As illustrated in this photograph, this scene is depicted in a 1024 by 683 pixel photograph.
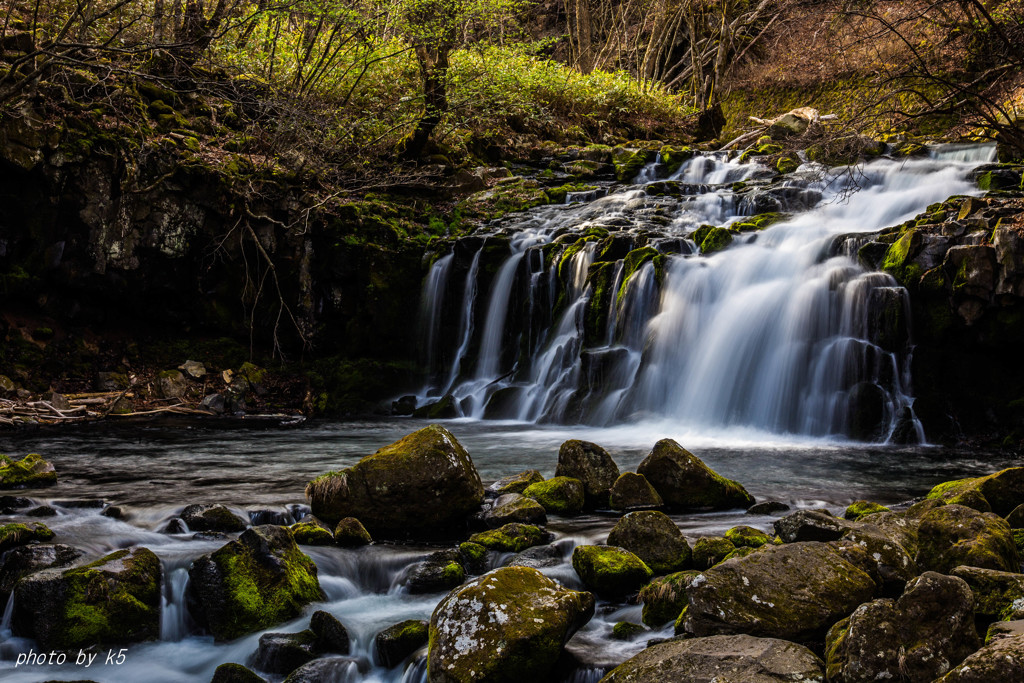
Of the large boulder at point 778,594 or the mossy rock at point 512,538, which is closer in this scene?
the large boulder at point 778,594

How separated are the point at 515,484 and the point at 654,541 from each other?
1.93m

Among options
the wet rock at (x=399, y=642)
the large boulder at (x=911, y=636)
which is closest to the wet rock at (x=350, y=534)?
the wet rock at (x=399, y=642)

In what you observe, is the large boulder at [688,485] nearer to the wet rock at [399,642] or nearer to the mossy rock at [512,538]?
the mossy rock at [512,538]

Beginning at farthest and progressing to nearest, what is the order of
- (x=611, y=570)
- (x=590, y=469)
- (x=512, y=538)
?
(x=590, y=469) < (x=512, y=538) < (x=611, y=570)

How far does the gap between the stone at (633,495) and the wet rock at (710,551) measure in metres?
1.32

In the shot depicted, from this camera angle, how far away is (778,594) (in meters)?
3.52

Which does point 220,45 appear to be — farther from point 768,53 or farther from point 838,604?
point 768,53

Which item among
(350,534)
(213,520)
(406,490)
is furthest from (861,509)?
(213,520)

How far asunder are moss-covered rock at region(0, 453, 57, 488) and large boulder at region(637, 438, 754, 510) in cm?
569

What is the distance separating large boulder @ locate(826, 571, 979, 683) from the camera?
110 inches

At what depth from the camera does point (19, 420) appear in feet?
34.9

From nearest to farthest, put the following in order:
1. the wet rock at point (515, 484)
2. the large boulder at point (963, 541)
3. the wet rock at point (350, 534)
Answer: the large boulder at point (963, 541)
the wet rock at point (350, 534)
the wet rock at point (515, 484)

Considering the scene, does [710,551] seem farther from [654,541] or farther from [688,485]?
[688,485]

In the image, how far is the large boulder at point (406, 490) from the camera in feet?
17.9
